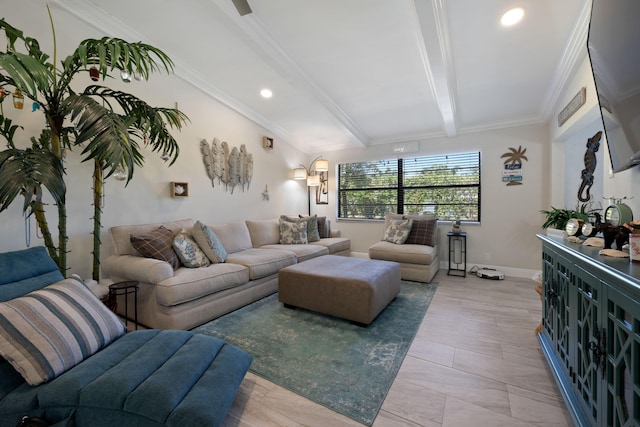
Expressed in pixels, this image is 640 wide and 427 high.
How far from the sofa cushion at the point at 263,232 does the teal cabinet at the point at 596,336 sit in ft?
11.1

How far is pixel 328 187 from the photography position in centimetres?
562

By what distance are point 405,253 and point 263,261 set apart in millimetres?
1982

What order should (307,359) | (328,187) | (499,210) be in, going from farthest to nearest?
1. (328,187)
2. (499,210)
3. (307,359)

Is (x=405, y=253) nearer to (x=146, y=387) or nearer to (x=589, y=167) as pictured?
(x=589, y=167)

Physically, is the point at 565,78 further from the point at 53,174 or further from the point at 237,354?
the point at 53,174

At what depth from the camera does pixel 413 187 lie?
478 cm

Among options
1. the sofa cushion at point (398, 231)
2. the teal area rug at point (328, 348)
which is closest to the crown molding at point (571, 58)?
the sofa cushion at point (398, 231)

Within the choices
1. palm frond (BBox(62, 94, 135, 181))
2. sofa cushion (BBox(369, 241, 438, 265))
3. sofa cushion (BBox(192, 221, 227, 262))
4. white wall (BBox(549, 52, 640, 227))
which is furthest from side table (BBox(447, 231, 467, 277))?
palm frond (BBox(62, 94, 135, 181))

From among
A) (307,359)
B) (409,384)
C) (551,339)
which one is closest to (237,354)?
(307,359)

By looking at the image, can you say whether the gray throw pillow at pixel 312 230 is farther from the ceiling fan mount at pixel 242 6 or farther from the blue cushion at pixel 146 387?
the blue cushion at pixel 146 387

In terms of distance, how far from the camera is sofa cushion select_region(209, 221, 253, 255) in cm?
333

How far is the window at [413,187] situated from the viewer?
430 centimetres

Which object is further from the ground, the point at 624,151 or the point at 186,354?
the point at 624,151

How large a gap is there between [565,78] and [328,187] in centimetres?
387
